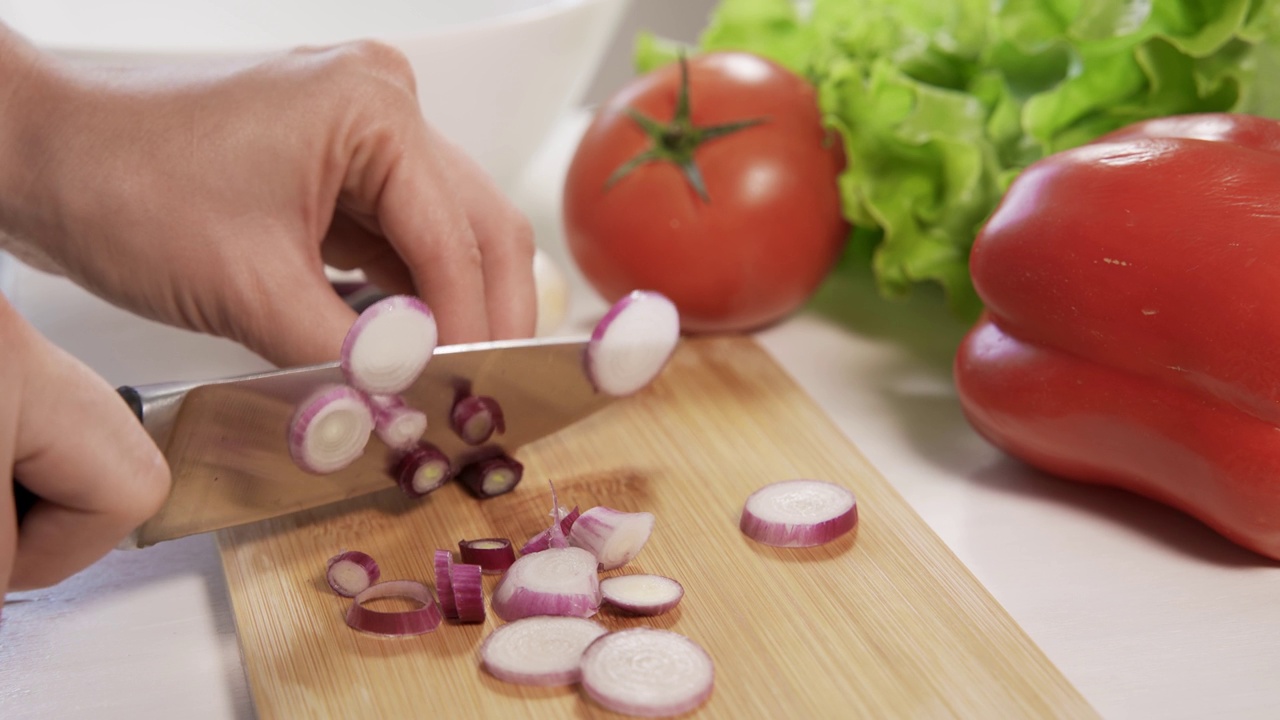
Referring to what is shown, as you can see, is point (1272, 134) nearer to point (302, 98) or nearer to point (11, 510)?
point (302, 98)

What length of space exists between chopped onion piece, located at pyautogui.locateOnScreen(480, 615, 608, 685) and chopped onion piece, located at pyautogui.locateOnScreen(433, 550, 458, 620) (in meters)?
0.05

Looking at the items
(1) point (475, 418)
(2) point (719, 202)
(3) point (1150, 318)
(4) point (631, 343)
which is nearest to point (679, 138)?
(2) point (719, 202)

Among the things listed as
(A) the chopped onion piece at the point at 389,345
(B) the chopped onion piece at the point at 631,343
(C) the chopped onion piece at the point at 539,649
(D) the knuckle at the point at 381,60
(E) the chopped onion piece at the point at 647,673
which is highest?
(D) the knuckle at the point at 381,60

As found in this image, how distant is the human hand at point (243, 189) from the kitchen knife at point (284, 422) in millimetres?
122

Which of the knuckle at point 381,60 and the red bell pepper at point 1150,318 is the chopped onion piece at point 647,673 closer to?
the red bell pepper at point 1150,318

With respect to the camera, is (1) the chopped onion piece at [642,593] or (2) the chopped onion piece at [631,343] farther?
(2) the chopped onion piece at [631,343]

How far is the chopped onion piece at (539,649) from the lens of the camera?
3.18ft

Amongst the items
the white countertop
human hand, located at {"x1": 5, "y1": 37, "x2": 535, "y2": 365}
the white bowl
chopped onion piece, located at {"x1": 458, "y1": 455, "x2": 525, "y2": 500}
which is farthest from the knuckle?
the white countertop

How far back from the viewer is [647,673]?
96cm

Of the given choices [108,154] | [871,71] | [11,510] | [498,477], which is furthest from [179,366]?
[871,71]

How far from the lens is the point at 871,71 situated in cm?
162

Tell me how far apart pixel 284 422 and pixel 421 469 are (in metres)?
0.14

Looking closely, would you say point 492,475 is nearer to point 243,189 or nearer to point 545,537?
point 545,537

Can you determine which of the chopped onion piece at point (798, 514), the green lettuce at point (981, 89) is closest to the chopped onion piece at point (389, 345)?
the chopped onion piece at point (798, 514)
